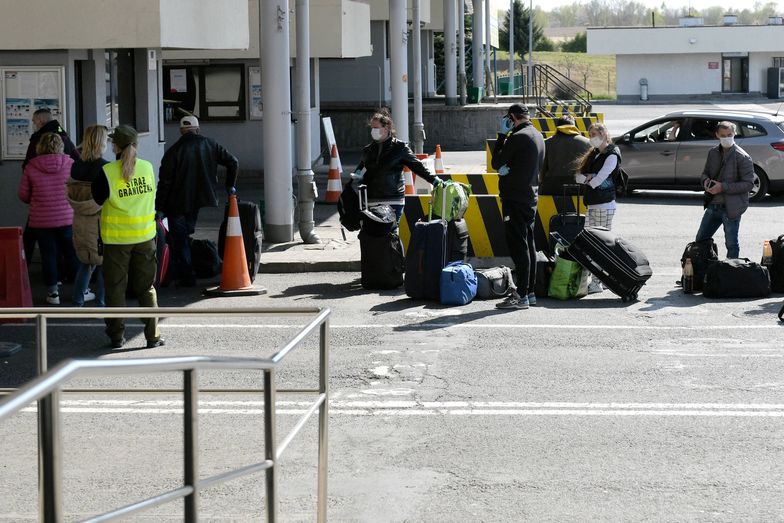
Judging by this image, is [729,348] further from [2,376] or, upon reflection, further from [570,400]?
[2,376]

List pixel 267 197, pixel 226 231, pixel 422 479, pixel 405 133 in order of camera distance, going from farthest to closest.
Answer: pixel 405 133 < pixel 267 197 < pixel 226 231 < pixel 422 479

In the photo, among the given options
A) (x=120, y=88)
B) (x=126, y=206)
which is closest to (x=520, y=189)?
(x=126, y=206)

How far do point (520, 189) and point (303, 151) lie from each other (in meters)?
4.78

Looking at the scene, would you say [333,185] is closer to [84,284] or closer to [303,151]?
[303,151]

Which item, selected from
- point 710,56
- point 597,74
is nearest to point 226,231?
point 710,56

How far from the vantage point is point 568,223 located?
14.4 metres

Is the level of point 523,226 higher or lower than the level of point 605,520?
higher

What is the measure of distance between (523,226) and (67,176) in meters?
4.39

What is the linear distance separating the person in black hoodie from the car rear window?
1141 centimetres

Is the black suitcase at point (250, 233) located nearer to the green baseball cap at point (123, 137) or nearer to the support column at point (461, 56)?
the green baseball cap at point (123, 137)

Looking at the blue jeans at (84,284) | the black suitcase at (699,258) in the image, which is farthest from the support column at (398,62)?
the blue jeans at (84,284)

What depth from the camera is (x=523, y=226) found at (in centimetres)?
1305

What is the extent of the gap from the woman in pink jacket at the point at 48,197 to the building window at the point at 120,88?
405 cm

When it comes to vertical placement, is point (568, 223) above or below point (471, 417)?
above
